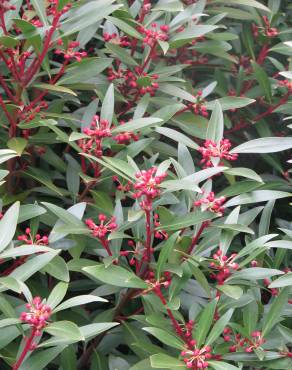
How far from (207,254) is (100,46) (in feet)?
3.62

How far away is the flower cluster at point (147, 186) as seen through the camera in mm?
1353

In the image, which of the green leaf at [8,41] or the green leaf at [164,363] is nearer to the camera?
the green leaf at [164,363]

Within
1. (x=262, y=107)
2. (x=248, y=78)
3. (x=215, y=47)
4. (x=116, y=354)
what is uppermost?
(x=215, y=47)

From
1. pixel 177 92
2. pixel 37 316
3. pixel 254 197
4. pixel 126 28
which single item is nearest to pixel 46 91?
pixel 126 28

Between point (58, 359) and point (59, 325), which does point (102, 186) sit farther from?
point (59, 325)

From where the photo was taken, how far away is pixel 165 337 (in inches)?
54.0

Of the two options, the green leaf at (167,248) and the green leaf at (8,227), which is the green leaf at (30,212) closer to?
the green leaf at (8,227)

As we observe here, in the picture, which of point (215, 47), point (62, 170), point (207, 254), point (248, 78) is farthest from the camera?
point (248, 78)

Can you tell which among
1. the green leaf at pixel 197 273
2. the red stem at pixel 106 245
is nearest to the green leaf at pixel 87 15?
the red stem at pixel 106 245

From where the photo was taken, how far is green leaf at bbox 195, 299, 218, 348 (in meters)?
1.38

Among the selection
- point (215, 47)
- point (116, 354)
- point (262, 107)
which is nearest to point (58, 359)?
point (116, 354)

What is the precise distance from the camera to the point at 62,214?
1.50 meters

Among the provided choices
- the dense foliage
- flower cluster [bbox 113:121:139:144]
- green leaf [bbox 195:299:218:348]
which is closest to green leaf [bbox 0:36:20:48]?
the dense foliage

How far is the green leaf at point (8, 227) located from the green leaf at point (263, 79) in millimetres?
1040
